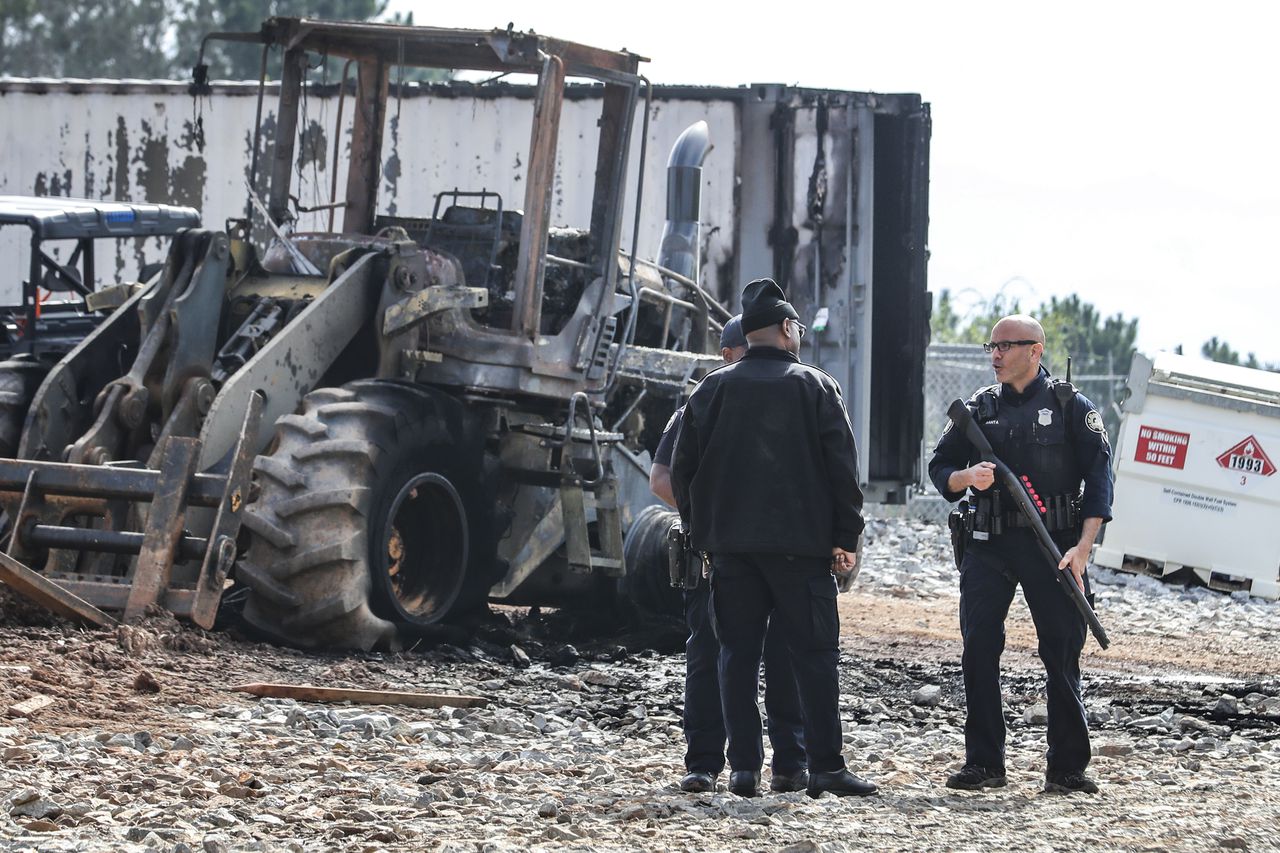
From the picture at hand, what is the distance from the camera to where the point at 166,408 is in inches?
341

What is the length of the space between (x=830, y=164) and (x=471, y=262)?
5465 mm

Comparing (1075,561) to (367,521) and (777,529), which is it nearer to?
(777,529)

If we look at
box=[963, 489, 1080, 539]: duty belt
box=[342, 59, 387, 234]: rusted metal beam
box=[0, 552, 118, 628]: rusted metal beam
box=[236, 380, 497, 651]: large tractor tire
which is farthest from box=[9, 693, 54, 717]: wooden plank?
box=[342, 59, 387, 234]: rusted metal beam

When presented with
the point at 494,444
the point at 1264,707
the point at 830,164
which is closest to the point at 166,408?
the point at 494,444

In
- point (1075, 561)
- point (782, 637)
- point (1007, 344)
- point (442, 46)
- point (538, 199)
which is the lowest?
point (782, 637)

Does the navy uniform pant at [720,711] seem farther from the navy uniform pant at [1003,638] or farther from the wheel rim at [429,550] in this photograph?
the wheel rim at [429,550]

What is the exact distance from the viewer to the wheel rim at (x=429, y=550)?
8.81 meters

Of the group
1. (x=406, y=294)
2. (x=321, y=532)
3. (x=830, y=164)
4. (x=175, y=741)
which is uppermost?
(x=830, y=164)

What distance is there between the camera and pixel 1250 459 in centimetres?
1338

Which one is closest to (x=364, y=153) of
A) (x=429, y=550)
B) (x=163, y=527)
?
(x=429, y=550)

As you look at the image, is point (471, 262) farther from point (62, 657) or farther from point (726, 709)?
point (726, 709)

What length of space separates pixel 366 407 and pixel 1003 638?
330 cm

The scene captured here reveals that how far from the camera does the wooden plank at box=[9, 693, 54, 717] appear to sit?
255 inches

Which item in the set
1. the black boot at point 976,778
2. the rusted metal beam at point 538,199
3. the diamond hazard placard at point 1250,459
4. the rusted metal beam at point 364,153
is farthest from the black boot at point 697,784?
the diamond hazard placard at point 1250,459
